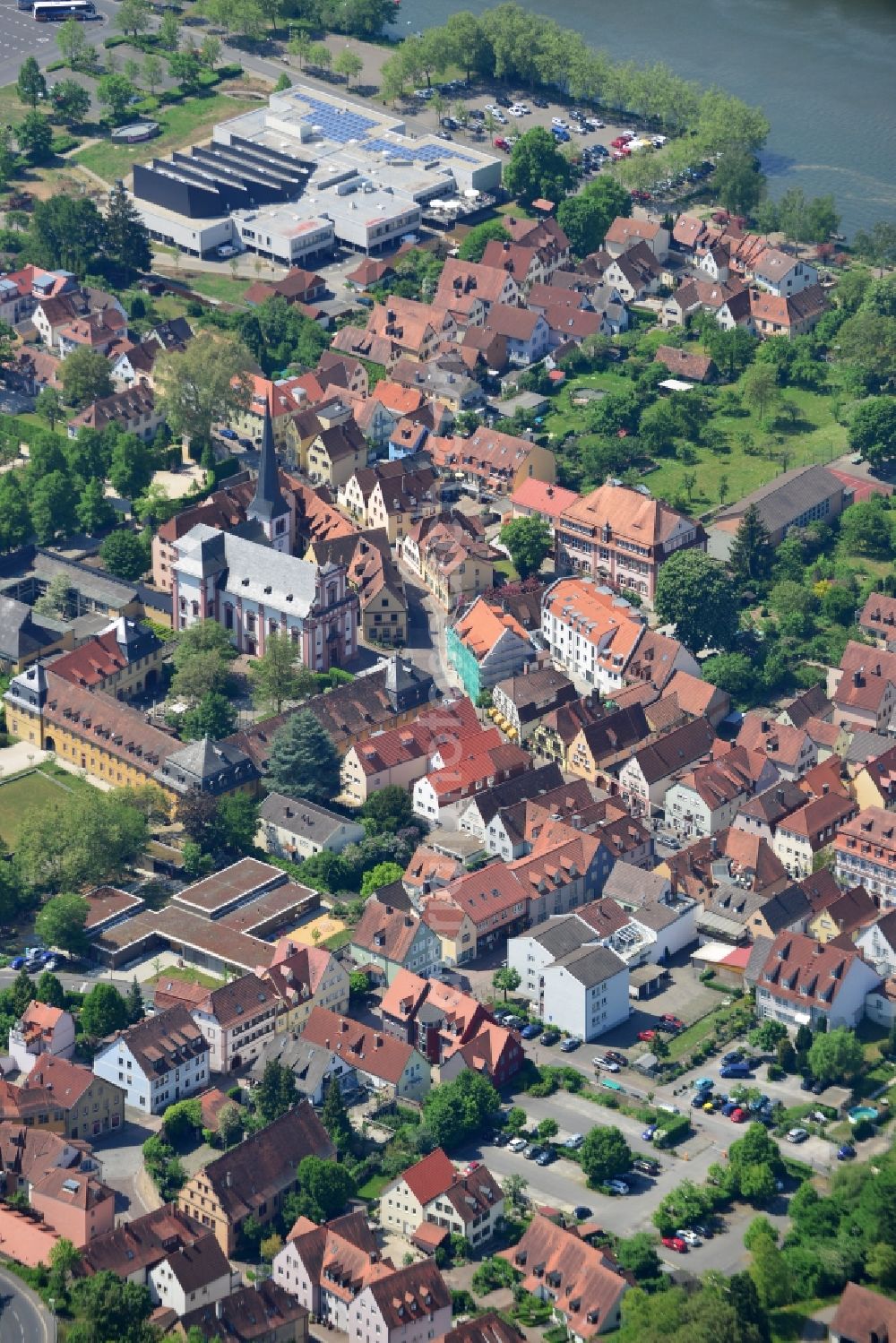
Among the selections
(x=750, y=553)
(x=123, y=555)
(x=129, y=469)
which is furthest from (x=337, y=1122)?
(x=129, y=469)

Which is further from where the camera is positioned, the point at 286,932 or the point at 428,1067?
the point at 286,932

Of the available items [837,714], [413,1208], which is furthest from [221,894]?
[837,714]

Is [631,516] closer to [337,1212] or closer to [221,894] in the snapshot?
[221,894]

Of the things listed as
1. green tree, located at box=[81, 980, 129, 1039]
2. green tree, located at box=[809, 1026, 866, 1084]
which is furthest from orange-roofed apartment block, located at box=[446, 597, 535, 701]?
green tree, located at box=[809, 1026, 866, 1084]

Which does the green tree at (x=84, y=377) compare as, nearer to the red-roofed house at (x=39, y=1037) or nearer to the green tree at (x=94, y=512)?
the green tree at (x=94, y=512)

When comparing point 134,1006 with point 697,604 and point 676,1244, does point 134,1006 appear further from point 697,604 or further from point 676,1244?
point 697,604

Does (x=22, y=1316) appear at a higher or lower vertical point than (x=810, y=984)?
lower
